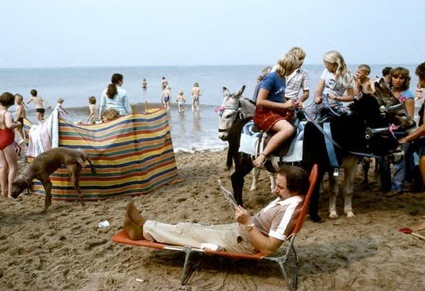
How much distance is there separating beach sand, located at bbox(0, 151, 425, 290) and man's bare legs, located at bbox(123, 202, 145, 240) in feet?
1.32

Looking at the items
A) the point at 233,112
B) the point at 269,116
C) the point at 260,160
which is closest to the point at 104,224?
the point at 260,160

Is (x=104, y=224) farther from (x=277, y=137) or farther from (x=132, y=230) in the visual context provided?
(x=277, y=137)

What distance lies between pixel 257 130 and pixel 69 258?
3129 millimetres

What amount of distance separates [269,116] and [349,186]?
1.64 m

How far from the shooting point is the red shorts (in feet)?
19.7

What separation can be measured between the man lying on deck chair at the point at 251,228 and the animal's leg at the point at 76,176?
269 centimetres

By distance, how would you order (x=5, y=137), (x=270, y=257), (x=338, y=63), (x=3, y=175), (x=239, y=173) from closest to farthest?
(x=270, y=257)
(x=338, y=63)
(x=239, y=173)
(x=5, y=137)
(x=3, y=175)

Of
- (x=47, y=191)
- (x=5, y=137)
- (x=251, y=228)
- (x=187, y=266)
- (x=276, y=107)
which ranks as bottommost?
(x=187, y=266)

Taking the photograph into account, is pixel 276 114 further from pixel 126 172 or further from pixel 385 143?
pixel 126 172

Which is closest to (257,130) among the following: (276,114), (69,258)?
(276,114)

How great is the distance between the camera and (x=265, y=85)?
5852mm

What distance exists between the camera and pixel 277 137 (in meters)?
5.94

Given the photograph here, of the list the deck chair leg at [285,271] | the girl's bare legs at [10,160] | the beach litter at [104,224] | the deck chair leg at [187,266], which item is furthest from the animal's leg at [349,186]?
the girl's bare legs at [10,160]

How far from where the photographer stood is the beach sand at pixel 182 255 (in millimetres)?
4586
